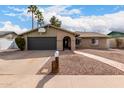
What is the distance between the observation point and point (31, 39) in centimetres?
3259

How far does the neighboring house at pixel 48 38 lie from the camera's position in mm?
32094

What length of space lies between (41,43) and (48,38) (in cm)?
123

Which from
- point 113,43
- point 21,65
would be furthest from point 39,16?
point 21,65

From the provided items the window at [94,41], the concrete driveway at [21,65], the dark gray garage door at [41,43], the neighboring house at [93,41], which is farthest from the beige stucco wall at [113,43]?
the concrete driveway at [21,65]

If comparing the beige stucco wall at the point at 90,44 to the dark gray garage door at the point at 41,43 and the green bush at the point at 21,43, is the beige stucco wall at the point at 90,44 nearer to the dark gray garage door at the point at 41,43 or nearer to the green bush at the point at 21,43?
the dark gray garage door at the point at 41,43

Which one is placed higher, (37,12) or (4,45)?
(37,12)

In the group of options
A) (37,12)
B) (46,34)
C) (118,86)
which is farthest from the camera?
(37,12)

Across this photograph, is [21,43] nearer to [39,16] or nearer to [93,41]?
[93,41]

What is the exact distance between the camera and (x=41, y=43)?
32.5 m

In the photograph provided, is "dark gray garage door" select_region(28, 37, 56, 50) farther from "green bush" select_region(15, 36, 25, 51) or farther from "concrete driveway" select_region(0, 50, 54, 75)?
"concrete driveway" select_region(0, 50, 54, 75)

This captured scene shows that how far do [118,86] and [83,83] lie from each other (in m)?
1.47

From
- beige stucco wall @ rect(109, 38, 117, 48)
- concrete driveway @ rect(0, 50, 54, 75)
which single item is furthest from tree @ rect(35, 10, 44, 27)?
concrete driveway @ rect(0, 50, 54, 75)

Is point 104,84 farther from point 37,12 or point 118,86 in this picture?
point 37,12
